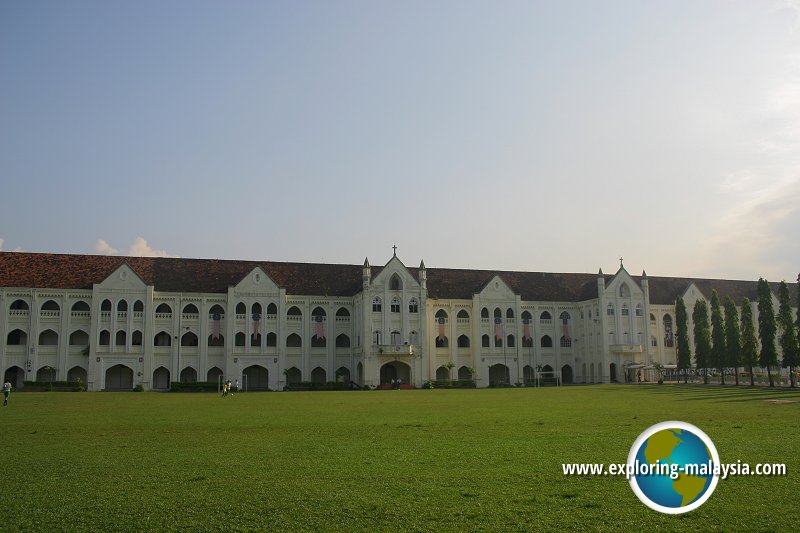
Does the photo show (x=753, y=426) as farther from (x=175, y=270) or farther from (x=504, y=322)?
(x=175, y=270)

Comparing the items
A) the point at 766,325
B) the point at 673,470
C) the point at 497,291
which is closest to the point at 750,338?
the point at 766,325

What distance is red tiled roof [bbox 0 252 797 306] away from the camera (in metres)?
63.8

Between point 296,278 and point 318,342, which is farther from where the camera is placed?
point 296,278

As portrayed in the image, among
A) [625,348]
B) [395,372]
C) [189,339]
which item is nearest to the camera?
[189,339]

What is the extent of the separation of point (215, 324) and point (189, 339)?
2.83 m

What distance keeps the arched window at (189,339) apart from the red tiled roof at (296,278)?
13.7ft

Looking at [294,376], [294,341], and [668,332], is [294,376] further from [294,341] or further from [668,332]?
[668,332]

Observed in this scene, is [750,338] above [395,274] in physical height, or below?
below

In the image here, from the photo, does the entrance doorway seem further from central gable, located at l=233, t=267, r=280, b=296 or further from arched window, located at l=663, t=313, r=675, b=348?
arched window, located at l=663, t=313, r=675, b=348

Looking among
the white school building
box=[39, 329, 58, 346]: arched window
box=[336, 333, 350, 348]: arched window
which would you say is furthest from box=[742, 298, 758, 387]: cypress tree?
box=[39, 329, 58, 346]: arched window

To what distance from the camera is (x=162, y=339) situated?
64.8m

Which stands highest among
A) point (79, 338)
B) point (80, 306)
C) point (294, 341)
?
point (80, 306)

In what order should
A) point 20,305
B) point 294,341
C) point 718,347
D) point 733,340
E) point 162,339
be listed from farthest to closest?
1. point 294,341
2. point 162,339
3. point 20,305
4. point 718,347
5. point 733,340

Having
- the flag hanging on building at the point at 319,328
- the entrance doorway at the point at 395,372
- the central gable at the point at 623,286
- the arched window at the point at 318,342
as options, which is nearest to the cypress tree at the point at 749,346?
the central gable at the point at 623,286
